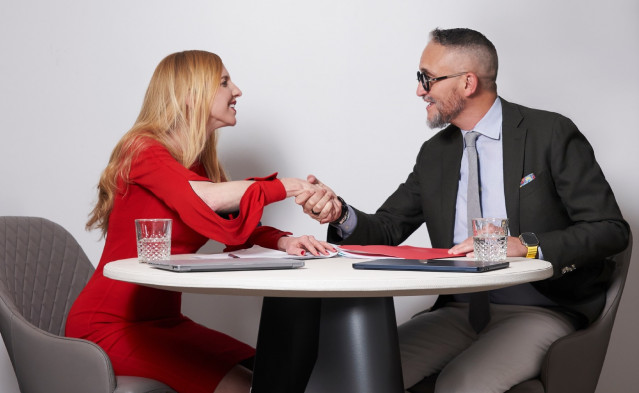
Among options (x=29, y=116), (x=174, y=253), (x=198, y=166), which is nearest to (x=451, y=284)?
(x=174, y=253)

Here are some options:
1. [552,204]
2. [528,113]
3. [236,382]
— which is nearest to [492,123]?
[528,113]

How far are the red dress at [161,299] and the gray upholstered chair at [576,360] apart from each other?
0.70 meters

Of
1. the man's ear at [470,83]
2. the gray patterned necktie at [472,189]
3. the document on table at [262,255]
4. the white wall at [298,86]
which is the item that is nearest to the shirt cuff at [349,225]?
the gray patterned necktie at [472,189]

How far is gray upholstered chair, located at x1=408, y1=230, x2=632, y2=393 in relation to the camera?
202cm

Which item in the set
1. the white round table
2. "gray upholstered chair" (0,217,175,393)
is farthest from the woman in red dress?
the white round table

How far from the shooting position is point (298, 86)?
11.3 feet

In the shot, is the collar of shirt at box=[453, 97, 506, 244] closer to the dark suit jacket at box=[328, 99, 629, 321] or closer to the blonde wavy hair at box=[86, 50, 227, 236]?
the dark suit jacket at box=[328, 99, 629, 321]

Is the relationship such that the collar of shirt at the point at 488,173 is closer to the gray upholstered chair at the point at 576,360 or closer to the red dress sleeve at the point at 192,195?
the gray upholstered chair at the point at 576,360

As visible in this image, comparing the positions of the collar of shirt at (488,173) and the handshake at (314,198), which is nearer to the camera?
the handshake at (314,198)

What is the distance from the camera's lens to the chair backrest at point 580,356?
2.02 metres

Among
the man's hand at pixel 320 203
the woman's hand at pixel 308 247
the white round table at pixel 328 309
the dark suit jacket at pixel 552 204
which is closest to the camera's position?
the white round table at pixel 328 309

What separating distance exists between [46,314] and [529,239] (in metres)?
1.56

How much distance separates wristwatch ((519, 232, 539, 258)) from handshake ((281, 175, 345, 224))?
2.22 ft

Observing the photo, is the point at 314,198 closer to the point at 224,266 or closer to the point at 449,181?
the point at 449,181
